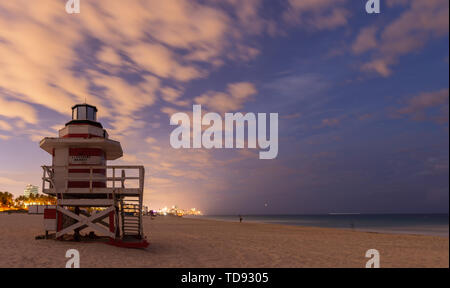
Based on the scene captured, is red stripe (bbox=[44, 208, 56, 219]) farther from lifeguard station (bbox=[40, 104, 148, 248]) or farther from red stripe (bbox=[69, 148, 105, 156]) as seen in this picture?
red stripe (bbox=[69, 148, 105, 156])

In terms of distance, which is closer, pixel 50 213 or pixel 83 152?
pixel 50 213

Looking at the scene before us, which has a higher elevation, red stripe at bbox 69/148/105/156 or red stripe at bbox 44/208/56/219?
red stripe at bbox 69/148/105/156

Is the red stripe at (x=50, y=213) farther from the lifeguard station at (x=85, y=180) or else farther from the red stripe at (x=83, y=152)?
the red stripe at (x=83, y=152)

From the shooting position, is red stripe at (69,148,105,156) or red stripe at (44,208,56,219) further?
red stripe at (69,148,105,156)

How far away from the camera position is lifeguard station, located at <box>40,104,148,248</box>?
512 inches

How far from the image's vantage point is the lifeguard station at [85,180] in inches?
512

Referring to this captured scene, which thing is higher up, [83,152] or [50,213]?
[83,152]

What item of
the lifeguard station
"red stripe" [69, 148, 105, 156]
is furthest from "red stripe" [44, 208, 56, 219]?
"red stripe" [69, 148, 105, 156]

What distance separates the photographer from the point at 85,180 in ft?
43.3

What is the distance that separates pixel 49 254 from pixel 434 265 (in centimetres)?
1434
